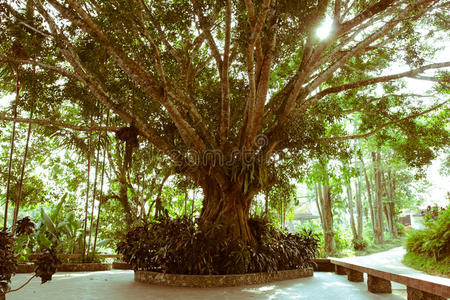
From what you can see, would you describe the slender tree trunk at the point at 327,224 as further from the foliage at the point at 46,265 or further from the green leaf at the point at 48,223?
the foliage at the point at 46,265

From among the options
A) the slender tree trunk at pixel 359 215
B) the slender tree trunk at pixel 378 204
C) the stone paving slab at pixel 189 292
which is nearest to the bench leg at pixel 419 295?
the stone paving slab at pixel 189 292

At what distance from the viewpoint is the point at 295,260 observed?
6945 mm

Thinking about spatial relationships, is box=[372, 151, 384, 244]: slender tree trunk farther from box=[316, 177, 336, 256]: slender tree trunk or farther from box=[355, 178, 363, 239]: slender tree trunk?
box=[316, 177, 336, 256]: slender tree trunk

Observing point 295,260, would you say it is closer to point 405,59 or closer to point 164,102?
point 164,102

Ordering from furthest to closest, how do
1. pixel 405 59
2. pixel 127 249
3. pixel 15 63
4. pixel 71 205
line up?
pixel 71 205 < pixel 405 59 < pixel 127 249 < pixel 15 63

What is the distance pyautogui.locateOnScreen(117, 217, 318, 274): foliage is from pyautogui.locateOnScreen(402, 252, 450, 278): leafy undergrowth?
8.73 ft

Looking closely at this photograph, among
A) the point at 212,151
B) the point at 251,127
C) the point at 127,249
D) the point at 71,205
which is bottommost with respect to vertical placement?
the point at 127,249

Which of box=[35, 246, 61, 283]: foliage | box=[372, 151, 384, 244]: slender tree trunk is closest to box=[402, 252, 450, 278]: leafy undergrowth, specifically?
box=[35, 246, 61, 283]: foliage

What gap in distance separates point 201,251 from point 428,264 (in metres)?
5.37

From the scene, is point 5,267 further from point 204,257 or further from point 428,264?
point 428,264

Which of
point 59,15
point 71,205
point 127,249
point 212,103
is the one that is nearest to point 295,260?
point 127,249

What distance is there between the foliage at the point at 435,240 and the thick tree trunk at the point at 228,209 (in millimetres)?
4160

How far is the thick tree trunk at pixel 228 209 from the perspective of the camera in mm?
6602

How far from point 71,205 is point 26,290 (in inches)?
285
